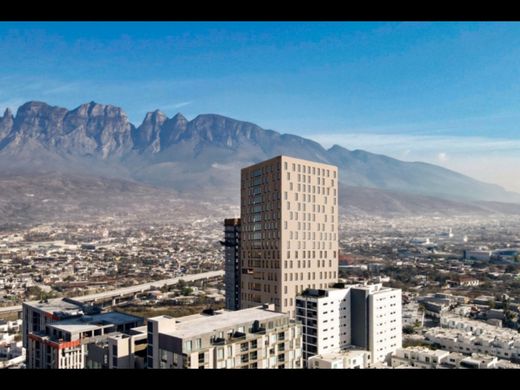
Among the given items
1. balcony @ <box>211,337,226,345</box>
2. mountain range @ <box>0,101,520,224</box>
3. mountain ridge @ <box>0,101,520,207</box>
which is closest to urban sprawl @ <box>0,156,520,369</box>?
balcony @ <box>211,337,226,345</box>

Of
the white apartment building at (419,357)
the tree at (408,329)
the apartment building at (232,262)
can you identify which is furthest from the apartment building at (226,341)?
the tree at (408,329)

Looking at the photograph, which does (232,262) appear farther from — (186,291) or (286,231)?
(186,291)

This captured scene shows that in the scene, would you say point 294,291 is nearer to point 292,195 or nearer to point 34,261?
point 292,195

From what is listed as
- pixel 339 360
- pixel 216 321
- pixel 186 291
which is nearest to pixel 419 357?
pixel 339 360

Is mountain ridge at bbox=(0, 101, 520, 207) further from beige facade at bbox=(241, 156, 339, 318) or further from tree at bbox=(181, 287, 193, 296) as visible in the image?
beige facade at bbox=(241, 156, 339, 318)

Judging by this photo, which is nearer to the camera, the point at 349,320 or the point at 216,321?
the point at 216,321
